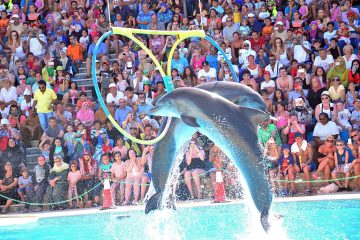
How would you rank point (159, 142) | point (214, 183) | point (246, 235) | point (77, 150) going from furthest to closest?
point (77, 150) < point (214, 183) < point (246, 235) < point (159, 142)

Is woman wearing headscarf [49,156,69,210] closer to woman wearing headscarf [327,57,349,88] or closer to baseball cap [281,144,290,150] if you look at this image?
baseball cap [281,144,290,150]

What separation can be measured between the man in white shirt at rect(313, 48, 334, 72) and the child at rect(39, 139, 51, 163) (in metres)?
5.66

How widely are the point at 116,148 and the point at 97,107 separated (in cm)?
222

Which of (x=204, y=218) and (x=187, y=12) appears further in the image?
(x=187, y=12)

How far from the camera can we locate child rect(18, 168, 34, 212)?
16531mm

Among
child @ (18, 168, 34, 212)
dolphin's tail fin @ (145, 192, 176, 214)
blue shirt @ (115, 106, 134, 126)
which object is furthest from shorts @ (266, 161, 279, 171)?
dolphin's tail fin @ (145, 192, 176, 214)

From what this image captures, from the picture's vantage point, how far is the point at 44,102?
59.8 feet

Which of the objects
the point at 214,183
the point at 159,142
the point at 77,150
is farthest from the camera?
the point at 77,150

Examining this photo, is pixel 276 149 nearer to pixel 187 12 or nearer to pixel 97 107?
pixel 97 107

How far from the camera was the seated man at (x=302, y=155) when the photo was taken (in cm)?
1555

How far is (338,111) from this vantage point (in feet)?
53.0

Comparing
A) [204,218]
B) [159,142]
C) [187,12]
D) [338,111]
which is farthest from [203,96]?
[187,12]

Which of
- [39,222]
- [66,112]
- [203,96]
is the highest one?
[203,96]

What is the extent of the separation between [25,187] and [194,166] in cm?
342
